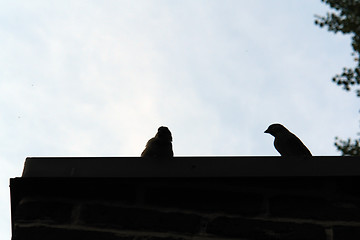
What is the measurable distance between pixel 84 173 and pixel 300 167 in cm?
122

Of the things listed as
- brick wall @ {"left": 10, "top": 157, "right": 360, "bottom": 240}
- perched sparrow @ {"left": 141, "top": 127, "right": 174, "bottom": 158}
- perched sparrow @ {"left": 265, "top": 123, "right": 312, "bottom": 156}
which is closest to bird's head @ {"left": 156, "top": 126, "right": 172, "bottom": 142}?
perched sparrow @ {"left": 141, "top": 127, "right": 174, "bottom": 158}

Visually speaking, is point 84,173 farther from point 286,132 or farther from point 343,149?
point 343,149

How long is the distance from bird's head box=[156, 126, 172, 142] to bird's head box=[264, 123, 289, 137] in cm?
167

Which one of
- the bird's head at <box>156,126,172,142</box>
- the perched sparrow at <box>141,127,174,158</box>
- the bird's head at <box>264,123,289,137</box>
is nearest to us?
the perched sparrow at <box>141,127,174,158</box>

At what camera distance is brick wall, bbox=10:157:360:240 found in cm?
303

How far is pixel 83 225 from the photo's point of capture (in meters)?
3.06

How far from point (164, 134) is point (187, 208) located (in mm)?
1853

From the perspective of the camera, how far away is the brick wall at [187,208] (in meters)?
3.03

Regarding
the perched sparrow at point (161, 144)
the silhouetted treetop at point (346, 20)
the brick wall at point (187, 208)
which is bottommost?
the brick wall at point (187, 208)

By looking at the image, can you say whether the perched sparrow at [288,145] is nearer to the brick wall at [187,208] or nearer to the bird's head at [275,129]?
the bird's head at [275,129]

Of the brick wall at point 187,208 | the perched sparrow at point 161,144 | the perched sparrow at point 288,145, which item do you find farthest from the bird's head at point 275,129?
the brick wall at point 187,208

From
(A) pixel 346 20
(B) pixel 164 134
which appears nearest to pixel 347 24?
(A) pixel 346 20

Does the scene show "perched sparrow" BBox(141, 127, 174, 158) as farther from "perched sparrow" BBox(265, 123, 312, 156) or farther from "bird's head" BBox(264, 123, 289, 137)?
"bird's head" BBox(264, 123, 289, 137)

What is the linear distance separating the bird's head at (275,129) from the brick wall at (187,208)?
128 inches
